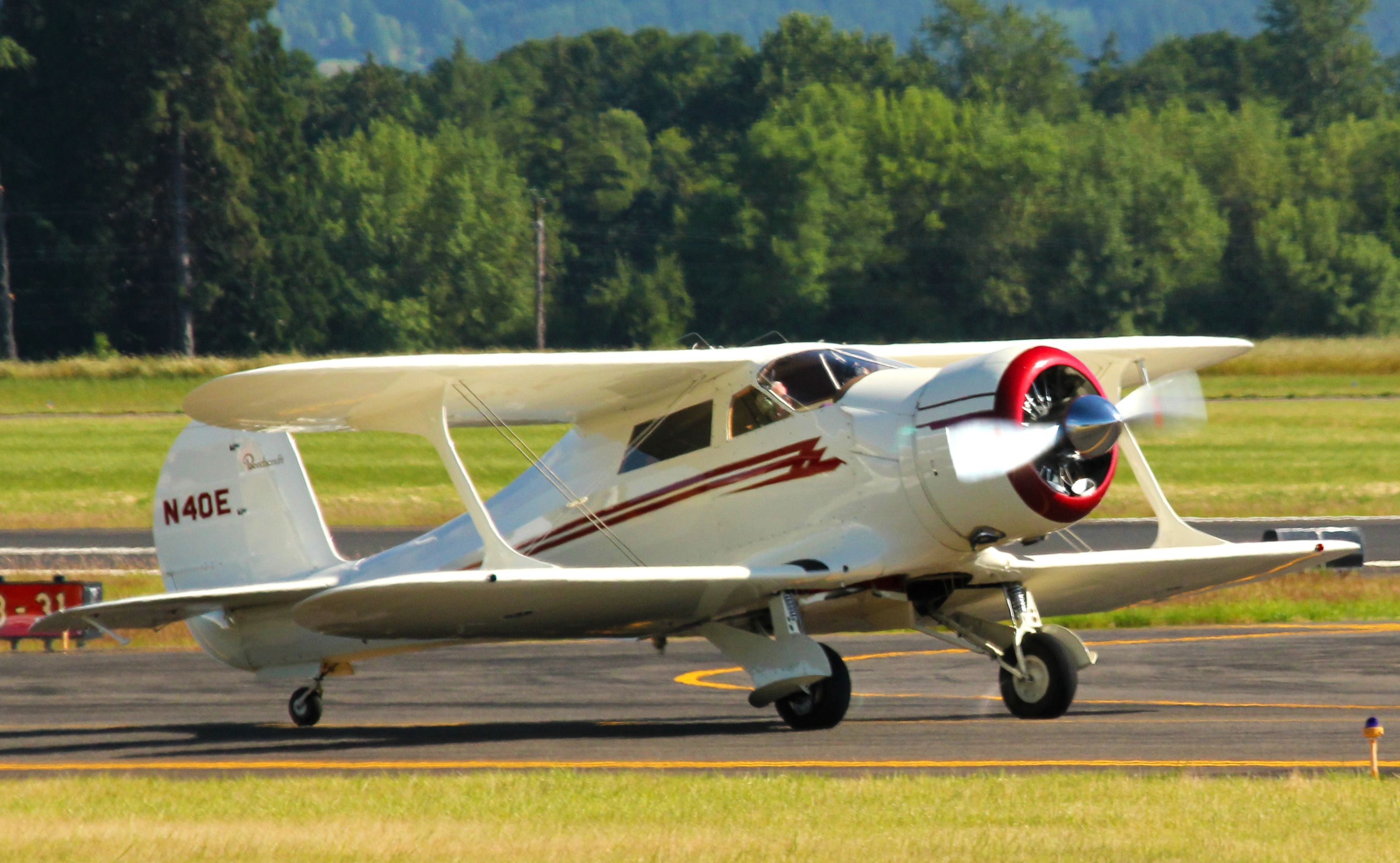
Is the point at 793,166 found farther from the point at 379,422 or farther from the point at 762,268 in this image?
the point at 379,422

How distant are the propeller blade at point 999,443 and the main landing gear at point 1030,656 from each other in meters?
1.48

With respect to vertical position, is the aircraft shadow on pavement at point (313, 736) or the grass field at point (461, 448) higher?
the aircraft shadow on pavement at point (313, 736)

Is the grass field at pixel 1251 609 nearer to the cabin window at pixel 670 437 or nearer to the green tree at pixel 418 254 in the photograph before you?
the cabin window at pixel 670 437

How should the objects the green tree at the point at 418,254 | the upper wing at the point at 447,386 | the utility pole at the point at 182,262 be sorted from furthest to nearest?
1. the green tree at the point at 418,254
2. the utility pole at the point at 182,262
3. the upper wing at the point at 447,386

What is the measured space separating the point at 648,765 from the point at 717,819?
7.63 feet

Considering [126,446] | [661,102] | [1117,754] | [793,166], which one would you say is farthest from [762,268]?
[1117,754]

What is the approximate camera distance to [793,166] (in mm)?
91625

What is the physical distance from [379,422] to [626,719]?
2897mm

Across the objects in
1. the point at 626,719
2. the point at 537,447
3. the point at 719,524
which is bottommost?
the point at 537,447

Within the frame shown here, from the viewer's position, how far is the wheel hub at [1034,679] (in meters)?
12.6

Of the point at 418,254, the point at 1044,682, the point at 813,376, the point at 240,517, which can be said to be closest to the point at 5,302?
the point at 418,254

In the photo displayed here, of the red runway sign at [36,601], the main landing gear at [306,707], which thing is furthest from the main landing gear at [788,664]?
the red runway sign at [36,601]

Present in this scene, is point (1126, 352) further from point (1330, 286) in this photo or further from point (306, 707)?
point (1330, 286)

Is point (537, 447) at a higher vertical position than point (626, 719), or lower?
lower
